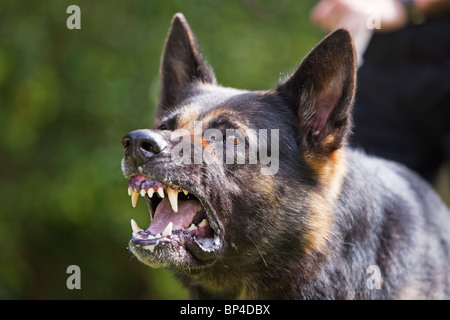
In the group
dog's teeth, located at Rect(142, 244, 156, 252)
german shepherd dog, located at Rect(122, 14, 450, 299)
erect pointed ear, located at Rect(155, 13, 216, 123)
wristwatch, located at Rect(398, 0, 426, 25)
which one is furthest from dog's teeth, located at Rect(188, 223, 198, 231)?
wristwatch, located at Rect(398, 0, 426, 25)

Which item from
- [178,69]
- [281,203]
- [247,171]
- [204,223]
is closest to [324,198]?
[281,203]

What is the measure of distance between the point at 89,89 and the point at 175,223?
13.5 ft

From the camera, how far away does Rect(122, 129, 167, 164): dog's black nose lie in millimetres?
2811

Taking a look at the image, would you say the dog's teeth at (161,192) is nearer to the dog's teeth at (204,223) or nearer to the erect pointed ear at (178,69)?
the dog's teeth at (204,223)

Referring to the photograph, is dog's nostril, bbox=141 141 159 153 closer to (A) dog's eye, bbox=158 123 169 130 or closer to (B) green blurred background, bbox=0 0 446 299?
(A) dog's eye, bbox=158 123 169 130

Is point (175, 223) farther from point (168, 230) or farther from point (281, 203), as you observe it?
point (281, 203)

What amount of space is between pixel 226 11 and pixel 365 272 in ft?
14.8

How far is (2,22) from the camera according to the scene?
6.58m

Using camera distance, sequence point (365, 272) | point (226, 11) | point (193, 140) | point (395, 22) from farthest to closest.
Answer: point (226, 11) < point (395, 22) < point (365, 272) < point (193, 140)

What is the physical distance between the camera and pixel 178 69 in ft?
13.0

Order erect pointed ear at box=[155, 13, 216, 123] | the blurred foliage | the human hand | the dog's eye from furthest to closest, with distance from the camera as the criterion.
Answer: the blurred foliage
the human hand
erect pointed ear at box=[155, 13, 216, 123]
the dog's eye

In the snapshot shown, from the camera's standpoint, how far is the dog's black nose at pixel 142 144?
2811 millimetres
